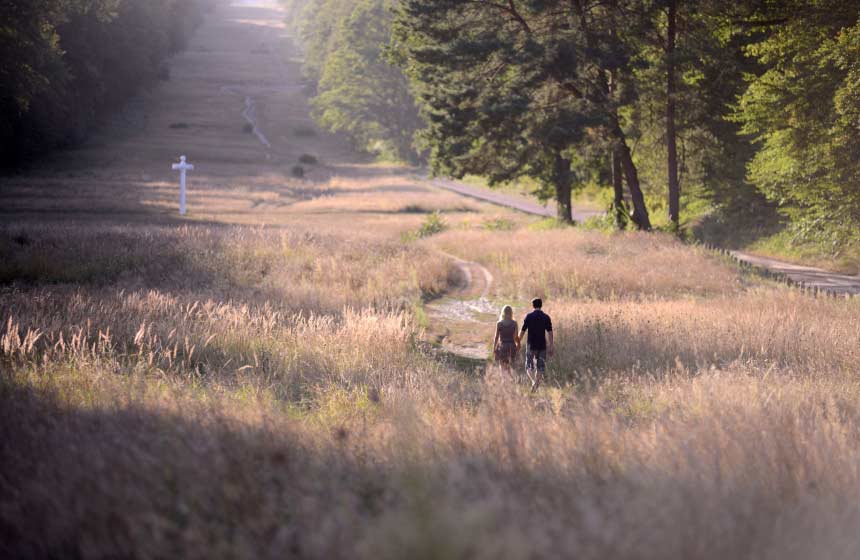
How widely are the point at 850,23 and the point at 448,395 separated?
64.3 feet

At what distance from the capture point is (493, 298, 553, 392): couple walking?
8.56 m

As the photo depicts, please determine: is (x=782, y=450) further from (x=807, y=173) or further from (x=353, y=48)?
(x=353, y=48)

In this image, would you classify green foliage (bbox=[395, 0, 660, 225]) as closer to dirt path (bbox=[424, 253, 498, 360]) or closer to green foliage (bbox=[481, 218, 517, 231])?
green foliage (bbox=[481, 218, 517, 231])

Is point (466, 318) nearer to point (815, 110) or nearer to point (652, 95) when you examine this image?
point (815, 110)

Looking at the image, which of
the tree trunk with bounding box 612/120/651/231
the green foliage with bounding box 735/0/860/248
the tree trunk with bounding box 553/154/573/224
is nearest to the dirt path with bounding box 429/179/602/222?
the tree trunk with bounding box 553/154/573/224

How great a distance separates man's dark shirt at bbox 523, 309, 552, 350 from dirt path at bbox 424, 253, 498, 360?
2278 millimetres

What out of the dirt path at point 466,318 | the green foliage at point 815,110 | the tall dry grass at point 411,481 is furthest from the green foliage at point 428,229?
the tall dry grass at point 411,481

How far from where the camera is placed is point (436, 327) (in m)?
13.1

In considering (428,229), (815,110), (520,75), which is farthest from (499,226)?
(815,110)

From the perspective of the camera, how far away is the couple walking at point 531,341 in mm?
8562

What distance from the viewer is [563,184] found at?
93.2 feet

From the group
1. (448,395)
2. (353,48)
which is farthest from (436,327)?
(353,48)

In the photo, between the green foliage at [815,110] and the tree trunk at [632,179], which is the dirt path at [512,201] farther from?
the green foliage at [815,110]

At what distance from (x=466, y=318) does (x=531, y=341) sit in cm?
554
